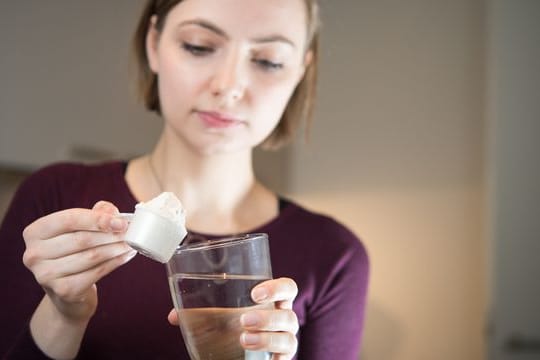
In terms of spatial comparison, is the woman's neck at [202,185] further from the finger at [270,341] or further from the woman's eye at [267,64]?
the finger at [270,341]

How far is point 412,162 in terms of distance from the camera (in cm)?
236

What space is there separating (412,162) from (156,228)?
6.38ft

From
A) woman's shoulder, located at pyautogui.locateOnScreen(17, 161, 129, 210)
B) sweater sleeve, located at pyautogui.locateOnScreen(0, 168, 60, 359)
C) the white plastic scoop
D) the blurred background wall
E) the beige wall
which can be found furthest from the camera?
the beige wall

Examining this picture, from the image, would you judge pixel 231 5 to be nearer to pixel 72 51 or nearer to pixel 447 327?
pixel 72 51

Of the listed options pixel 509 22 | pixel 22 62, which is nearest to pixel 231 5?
pixel 22 62

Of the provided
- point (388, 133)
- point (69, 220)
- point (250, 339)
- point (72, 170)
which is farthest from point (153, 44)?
point (388, 133)

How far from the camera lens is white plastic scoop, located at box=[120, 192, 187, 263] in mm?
550

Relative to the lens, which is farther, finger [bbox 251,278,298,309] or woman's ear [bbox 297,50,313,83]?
woman's ear [bbox 297,50,313,83]

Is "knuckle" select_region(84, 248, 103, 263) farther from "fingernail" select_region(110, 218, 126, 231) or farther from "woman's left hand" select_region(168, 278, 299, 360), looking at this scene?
"woman's left hand" select_region(168, 278, 299, 360)

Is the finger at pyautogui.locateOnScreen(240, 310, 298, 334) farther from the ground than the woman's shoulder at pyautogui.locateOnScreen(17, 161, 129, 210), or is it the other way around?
the woman's shoulder at pyautogui.locateOnScreen(17, 161, 129, 210)

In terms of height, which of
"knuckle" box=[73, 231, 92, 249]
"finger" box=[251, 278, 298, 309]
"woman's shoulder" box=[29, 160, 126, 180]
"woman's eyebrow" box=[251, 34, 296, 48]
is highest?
"woman's eyebrow" box=[251, 34, 296, 48]

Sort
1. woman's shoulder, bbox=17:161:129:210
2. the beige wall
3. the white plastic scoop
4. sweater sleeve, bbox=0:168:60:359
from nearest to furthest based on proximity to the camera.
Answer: the white plastic scoop → sweater sleeve, bbox=0:168:60:359 → woman's shoulder, bbox=17:161:129:210 → the beige wall

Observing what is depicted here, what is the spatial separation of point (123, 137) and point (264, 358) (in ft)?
5.17

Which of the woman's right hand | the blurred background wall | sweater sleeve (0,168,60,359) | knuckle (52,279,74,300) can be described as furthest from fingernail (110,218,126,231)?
the blurred background wall
